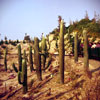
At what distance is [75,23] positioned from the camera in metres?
26.0

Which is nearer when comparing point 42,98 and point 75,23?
point 42,98

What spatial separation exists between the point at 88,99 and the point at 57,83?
3.24 m

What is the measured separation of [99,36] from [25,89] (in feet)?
48.0

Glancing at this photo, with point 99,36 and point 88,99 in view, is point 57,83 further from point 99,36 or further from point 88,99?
point 99,36

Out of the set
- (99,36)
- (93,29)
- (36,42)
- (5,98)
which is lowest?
(5,98)

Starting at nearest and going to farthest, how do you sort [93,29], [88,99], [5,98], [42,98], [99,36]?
[88,99] → [42,98] → [5,98] → [99,36] → [93,29]

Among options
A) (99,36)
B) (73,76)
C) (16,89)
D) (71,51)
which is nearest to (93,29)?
(99,36)

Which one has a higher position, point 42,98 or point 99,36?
point 99,36

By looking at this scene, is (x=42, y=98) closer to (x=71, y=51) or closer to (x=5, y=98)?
(x=5, y=98)

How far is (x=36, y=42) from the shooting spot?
7.81 metres

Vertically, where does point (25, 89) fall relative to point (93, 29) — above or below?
below

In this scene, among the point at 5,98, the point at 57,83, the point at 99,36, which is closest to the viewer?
the point at 5,98

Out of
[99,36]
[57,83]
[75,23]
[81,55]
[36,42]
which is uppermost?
[75,23]

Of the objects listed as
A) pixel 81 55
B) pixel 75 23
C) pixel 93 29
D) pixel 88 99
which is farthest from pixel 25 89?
pixel 75 23
